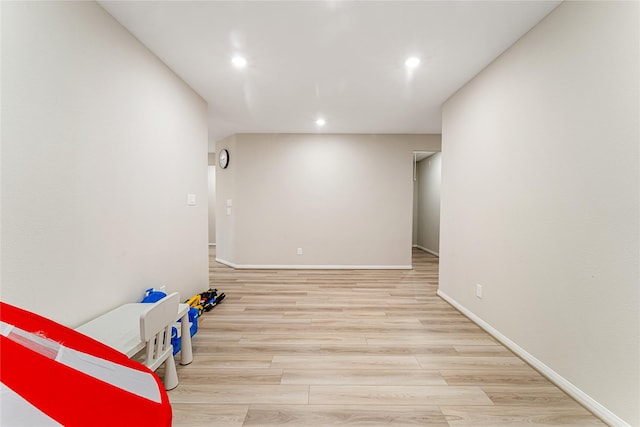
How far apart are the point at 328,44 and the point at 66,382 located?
2.42 metres

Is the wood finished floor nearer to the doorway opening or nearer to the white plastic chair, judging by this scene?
the white plastic chair

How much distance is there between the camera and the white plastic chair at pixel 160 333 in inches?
52.0

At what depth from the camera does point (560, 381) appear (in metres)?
1.66

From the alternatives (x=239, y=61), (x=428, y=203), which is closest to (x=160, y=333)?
(x=239, y=61)

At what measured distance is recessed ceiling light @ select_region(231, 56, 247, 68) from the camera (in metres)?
2.33

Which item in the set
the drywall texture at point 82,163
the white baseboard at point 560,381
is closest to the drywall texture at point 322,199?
the drywall texture at point 82,163

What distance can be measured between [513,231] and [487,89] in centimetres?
135

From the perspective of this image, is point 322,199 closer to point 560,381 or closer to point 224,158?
point 224,158

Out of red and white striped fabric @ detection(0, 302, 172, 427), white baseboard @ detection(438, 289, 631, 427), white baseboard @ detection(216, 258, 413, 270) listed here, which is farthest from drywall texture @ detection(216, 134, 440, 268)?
red and white striped fabric @ detection(0, 302, 172, 427)

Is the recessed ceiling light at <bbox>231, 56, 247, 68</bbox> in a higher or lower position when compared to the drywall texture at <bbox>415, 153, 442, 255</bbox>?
higher

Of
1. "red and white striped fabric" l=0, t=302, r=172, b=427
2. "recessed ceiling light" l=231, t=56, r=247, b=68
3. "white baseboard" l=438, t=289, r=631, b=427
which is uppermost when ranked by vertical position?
"recessed ceiling light" l=231, t=56, r=247, b=68

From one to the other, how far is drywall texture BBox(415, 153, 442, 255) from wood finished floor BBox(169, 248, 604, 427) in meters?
3.53

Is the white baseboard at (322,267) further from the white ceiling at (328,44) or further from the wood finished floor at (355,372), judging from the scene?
the white ceiling at (328,44)

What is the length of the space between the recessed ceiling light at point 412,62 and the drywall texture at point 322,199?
2.36 meters
